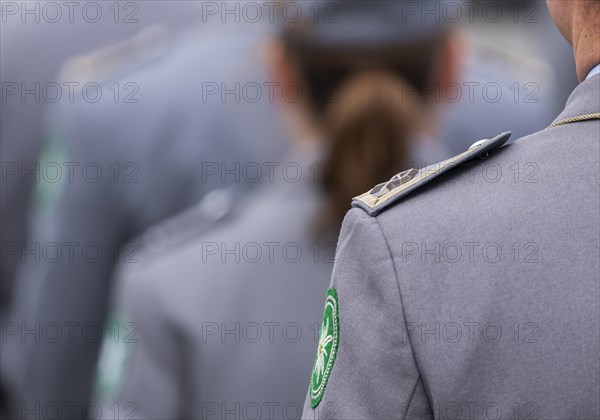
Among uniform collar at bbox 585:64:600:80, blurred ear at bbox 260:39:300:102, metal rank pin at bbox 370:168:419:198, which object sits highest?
blurred ear at bbox 260:39:300:102

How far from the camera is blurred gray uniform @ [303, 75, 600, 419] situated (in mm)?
1190

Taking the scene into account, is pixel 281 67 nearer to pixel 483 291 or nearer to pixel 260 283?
pixel 260 283

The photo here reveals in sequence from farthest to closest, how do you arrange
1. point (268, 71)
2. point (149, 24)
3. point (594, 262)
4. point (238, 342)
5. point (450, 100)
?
point (149, 24) < point (268, 71) < point (450, 100) < point (238, 342) < point (594, 262)

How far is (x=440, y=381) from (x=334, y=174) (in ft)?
2.92

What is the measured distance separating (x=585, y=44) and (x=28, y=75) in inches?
92.5

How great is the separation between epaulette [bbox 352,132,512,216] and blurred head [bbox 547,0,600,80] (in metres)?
0.11

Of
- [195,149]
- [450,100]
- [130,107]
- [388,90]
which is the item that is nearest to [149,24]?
[130,107]

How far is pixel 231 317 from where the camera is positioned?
2.03m

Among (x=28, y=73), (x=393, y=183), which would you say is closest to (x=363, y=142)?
(x=393, y=183)

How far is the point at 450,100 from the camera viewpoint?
8.55 feet

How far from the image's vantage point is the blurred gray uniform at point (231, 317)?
200 cm

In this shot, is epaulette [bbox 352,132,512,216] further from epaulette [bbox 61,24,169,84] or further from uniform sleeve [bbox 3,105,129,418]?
epaulette [bbox 61,24,169,84]

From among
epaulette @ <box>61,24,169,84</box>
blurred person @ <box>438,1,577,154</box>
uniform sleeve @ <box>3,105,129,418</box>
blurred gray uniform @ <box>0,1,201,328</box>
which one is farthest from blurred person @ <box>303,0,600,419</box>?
blurred gray uniform @ <box>0,1,201,328</box>

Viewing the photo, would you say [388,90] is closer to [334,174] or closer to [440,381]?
[334,174]
